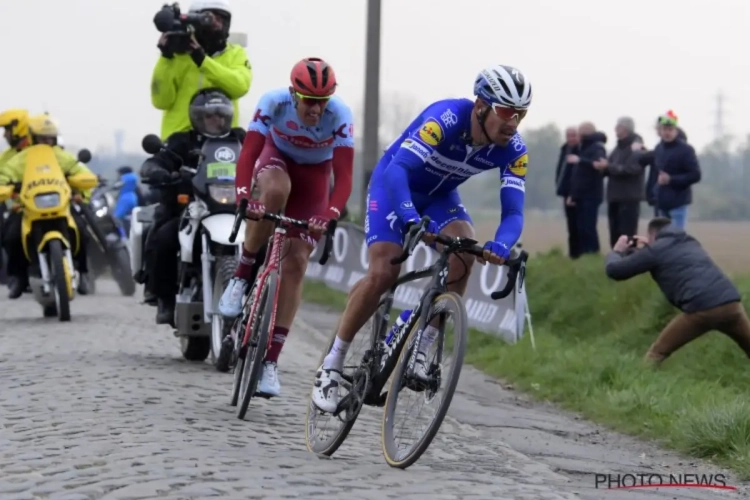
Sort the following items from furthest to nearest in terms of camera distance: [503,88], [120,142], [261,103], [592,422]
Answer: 1. [120,142]
2. [592,422]
3. [261,103]
4. [503,88]

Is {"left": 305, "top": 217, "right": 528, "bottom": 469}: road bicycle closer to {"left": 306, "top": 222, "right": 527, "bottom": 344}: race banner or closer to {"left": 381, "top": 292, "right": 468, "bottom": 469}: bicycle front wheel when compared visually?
{"left": 381, "top": 292, "right": 468, "bottom": 469}: bicycle front wheel

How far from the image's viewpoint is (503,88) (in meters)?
7.52

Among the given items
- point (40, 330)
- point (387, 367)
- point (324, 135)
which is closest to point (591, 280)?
point (40, 330)

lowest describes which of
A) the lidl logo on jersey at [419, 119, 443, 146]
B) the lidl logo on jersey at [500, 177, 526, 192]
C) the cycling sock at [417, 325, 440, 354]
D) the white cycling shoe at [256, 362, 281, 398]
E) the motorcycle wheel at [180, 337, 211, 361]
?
the motorcycle wheel at [180, 337, 211, 361]

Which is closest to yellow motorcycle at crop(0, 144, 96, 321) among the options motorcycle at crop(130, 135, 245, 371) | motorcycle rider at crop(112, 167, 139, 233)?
motorcycle at crop(130, 135, 245, 371)

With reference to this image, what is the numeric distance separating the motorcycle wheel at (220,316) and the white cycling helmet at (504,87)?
3296 mm

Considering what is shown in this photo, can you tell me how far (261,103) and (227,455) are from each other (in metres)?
2.75

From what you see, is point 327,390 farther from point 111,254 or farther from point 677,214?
point 111,254

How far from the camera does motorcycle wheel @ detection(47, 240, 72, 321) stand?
48.9 feet

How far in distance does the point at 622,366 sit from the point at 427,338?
5.08 meters

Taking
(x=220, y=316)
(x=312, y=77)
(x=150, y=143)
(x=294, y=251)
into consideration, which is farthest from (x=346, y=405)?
(x=150, y=143)

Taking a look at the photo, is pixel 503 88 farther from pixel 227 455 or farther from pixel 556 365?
pixel 556 365

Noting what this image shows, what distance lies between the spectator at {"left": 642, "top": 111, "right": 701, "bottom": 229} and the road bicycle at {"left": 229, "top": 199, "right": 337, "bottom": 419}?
7.62 metres

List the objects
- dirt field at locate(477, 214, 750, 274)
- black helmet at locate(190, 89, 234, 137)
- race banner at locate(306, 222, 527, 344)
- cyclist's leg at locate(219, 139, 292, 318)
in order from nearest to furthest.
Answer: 1. cyclist's leg at locate(219, 139, 292, 318)
2. black helmet at locate(190, 89, 234, 137)
3. race banner at locate(306, 222, 527, 344)
4. dirt field at locate(477, 214, 750, 274)
